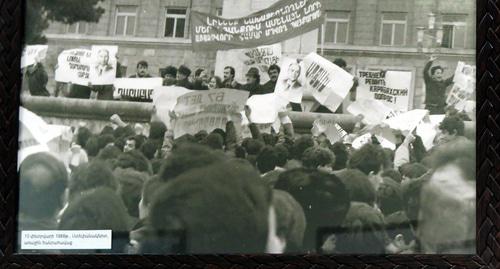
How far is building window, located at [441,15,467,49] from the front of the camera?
454cm

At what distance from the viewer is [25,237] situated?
4.35 metres

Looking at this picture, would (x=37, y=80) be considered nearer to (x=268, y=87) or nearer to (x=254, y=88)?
(x=254, y=88)

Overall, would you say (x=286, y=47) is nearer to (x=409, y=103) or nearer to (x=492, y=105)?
(x=409, y=103)

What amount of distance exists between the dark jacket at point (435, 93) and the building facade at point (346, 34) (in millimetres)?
50

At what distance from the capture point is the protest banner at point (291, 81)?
4.54 metres

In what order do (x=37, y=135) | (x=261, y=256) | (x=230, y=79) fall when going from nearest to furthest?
(x=261, y=256) < (x=37, y=135) < (x=230, y=79)

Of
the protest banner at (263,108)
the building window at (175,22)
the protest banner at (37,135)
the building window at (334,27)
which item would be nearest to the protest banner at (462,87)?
the building window at (334,27)


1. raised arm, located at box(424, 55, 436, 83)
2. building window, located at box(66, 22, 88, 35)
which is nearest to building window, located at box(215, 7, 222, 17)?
building window, located at box(66, 22, 88, 35)

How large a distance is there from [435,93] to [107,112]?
2.34 meters

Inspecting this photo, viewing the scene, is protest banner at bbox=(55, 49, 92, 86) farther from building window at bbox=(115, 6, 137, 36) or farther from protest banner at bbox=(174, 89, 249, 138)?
protest banner at bbox=(174, 89, 249, 138)

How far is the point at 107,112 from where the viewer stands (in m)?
4.50

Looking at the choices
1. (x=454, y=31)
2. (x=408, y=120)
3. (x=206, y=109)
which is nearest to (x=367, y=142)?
(x=408, y=120)

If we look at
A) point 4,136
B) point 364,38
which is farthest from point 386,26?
point 4,136

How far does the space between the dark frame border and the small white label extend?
0.08 metres
